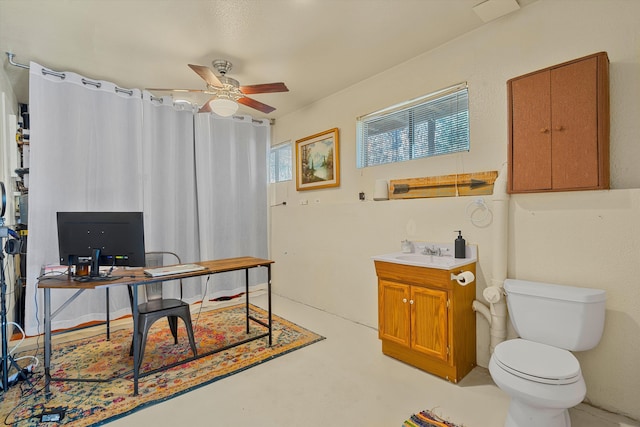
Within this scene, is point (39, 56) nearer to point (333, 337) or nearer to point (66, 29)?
point (66, 29)

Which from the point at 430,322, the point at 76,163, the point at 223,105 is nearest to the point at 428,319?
the point at 430,322

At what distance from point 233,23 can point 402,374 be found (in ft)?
10.1

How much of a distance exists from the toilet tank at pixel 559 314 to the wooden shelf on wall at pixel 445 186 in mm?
853

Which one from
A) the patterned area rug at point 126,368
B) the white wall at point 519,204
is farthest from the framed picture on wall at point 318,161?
the patterned area rug at point 126,368

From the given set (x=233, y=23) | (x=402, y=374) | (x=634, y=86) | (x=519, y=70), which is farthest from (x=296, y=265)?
(x=634, y=86)

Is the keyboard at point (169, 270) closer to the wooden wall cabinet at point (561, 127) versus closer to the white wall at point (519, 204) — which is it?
the white wall at point (519, 204)

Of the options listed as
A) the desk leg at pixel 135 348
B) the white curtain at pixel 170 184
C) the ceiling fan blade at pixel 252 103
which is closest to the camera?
the desk leg at pixel 135 348

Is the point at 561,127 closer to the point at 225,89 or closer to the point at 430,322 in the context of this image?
the point at 430,322

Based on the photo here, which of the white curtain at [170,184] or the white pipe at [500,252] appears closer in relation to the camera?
the white pipe at [500,252]

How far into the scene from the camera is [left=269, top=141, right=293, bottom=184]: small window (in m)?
4.68

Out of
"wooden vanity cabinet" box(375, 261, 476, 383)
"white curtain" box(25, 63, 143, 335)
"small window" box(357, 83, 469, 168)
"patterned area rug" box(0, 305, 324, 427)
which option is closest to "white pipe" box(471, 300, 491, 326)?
"wooden vanity cabinet" box(375, 261, 476, 383)

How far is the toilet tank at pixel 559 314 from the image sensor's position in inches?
70.2

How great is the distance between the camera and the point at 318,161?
4070 mm

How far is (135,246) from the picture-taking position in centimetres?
224
